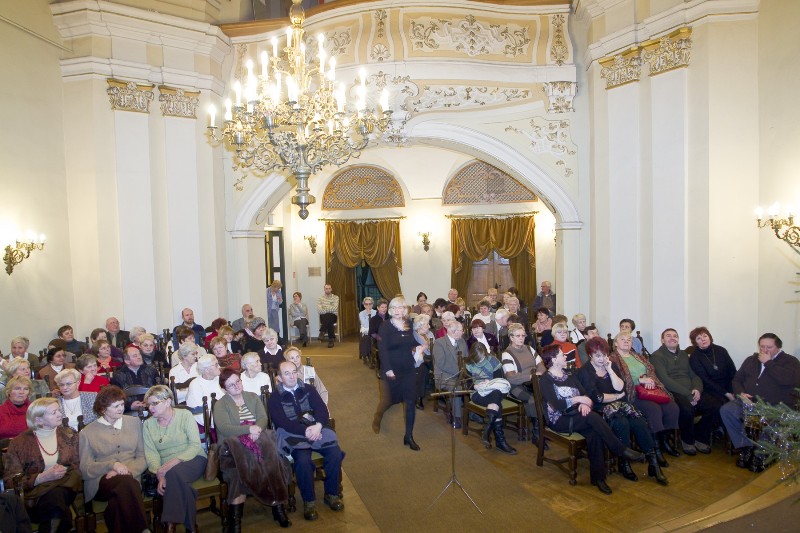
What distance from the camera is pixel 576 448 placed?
471 cm

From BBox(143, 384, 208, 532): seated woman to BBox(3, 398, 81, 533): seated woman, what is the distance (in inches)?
19.1

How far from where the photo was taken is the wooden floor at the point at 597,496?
13.7 feet

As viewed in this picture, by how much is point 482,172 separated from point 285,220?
4.32 metres

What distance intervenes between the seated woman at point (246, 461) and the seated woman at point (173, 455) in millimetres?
193

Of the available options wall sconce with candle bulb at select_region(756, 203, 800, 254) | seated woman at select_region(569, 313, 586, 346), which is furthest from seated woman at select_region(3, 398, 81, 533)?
wall sconce with candle bulb at select_region(756, 203, 800, 254)

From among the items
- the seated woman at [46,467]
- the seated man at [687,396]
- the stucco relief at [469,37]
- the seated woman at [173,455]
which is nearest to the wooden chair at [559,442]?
the seated man at [687,396]

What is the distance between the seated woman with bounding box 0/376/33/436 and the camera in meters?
4.27

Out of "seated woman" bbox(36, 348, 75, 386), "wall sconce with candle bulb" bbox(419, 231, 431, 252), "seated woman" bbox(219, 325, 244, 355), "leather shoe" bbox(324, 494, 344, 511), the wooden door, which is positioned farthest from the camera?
"wall sconce with candle bulb" bbox(419, 231, 431, 252)

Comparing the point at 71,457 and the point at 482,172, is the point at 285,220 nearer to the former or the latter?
the point at 482,172

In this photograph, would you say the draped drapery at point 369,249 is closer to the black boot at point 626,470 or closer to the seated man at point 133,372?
the seated man at point 133,372

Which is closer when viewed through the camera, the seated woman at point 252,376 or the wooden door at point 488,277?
the seated woman at point 252,376

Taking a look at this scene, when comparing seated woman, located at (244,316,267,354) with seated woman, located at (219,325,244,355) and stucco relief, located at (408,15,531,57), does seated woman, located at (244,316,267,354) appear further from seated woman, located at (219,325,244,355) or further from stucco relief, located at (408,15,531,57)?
stucco relief, located at (408,15,531,57)

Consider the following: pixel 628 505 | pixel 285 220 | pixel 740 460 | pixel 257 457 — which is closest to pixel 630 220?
pixel 740 460

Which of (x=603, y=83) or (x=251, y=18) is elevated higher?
(x=251, y=18)
